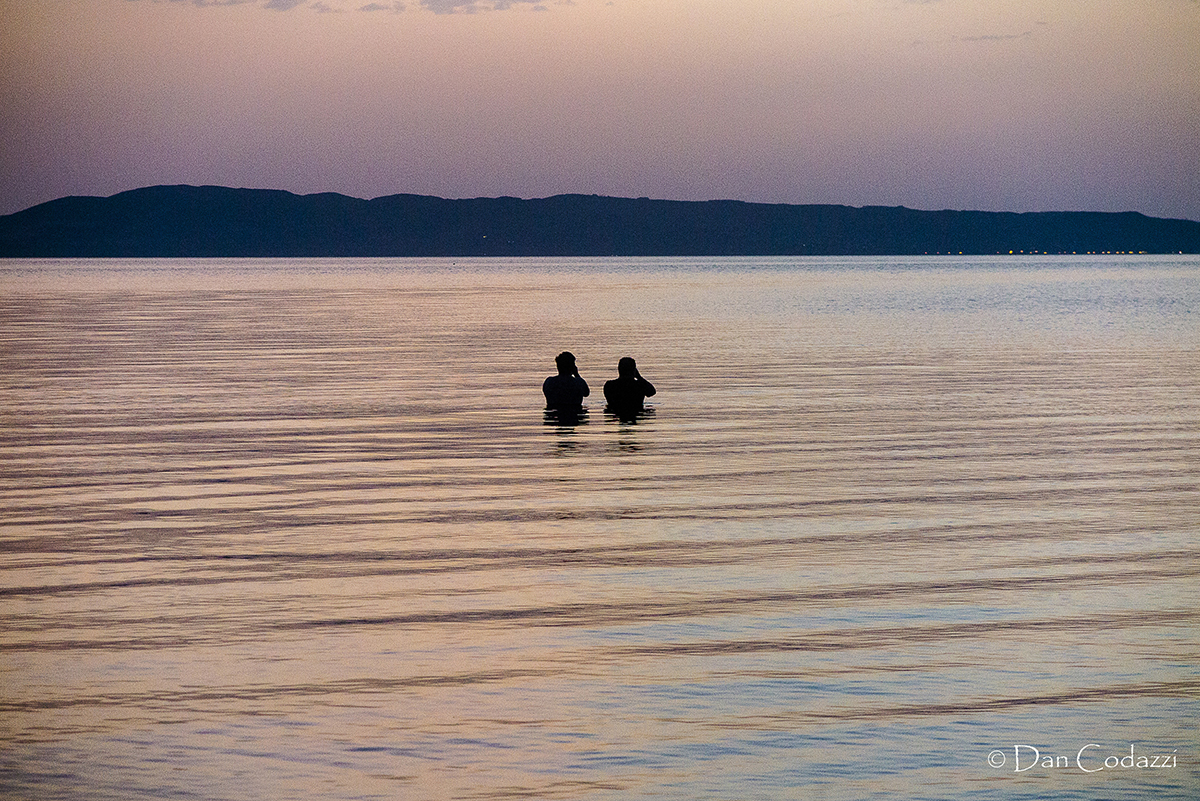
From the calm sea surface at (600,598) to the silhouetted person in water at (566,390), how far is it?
23.4 inches

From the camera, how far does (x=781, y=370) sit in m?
34.7

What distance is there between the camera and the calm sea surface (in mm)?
7859

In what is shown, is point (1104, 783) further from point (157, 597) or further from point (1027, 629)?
point (157, 597)

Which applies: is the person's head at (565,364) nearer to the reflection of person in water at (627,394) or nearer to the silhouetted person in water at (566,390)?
the silhouetted person in water at (566,390)

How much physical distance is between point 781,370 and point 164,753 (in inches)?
1086

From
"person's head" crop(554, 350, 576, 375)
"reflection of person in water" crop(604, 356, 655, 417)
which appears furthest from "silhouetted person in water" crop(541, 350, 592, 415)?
"reflection of person in water" crop(604, 356, 655, 417)

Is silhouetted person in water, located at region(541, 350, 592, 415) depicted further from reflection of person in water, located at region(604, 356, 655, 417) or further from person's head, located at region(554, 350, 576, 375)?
reflection of person in water, located at region(604, 356, 655, 417)

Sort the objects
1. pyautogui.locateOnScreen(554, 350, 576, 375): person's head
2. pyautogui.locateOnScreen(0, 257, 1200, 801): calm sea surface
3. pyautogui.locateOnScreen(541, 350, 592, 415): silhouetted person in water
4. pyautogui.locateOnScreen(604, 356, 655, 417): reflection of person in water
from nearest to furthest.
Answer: pyautogui.locateOnScreen(0, 257, 1200, 801): calm sea surface < pyautogui.locateOnScreen(554, 350, 576, 375): person's head < pyautogui.locateOnScreen(541, 350, 592, 415): silhouetted person in water < pyautogui.locateOnScreen(604, 356, 655, 417): reflection of person in water

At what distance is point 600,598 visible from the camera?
455 inches

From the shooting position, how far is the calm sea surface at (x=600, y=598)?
25.8 feet

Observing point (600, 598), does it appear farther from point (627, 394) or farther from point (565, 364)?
point (627, 394)

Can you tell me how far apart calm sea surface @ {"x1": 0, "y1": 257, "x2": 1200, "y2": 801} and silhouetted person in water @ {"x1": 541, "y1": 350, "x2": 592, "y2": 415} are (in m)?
0.59

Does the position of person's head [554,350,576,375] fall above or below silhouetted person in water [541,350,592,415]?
above

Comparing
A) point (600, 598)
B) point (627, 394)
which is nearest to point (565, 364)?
point (627, 394)
